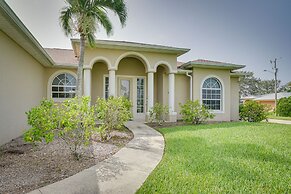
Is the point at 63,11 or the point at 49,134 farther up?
the point at 63,11

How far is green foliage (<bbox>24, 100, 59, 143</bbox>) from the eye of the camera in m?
4.44

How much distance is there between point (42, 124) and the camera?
451 centimetres

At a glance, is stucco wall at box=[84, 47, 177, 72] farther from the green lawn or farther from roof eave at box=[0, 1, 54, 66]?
the green lawn

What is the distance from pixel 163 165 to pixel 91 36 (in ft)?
26.7

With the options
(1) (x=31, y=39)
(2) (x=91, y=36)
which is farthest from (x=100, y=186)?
(2) (x=91, y=36)

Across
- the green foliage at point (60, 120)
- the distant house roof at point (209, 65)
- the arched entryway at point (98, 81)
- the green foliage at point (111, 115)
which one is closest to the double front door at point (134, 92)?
the arched entryway at point (98, 81)

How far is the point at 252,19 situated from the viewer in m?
16.6

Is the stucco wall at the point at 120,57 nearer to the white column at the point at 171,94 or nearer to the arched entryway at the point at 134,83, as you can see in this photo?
the white column at the point at 171,94

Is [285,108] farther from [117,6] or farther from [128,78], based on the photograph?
[117,6]

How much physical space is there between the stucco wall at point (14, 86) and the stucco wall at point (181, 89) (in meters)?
9.63

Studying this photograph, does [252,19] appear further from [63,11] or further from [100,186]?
[100,186]

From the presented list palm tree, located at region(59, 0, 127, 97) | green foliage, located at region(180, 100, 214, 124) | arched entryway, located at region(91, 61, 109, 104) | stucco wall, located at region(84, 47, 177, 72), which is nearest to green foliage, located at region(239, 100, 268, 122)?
green foliage, located at region(180, 100, 214, 124)

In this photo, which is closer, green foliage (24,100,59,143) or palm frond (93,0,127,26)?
green foliage (24,100,59,143)

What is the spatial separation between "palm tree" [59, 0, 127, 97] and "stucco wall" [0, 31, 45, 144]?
241 cm
